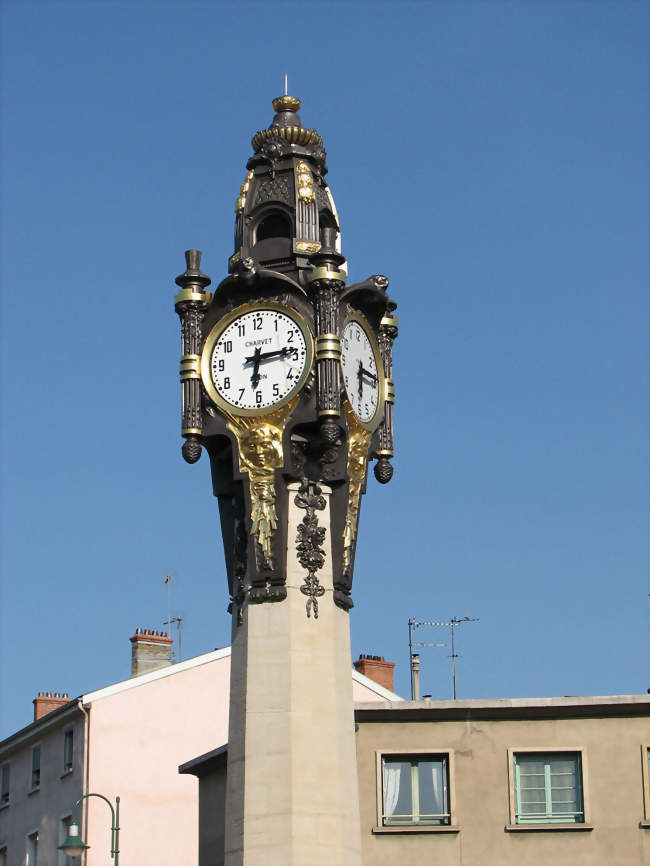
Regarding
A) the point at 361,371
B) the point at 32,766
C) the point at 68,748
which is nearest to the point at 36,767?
the point at 32,766

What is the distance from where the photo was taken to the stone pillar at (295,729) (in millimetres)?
35812

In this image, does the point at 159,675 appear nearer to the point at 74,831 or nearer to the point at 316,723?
the point at 74,831

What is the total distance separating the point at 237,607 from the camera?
124 ft

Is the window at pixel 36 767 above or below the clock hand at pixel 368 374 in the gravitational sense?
below

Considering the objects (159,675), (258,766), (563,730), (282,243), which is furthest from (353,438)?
(159,675)

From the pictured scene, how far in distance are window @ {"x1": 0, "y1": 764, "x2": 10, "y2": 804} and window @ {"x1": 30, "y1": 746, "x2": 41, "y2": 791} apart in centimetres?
318

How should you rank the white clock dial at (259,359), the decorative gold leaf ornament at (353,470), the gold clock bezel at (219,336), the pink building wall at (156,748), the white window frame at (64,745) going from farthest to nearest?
the white window frame at (64,745), the pink building wall at (156,748), the decorative gold leaf ornament at (353,470), the white clock dial at (259,359), the gold clock bezel at (219,336)

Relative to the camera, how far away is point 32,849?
66438 mm

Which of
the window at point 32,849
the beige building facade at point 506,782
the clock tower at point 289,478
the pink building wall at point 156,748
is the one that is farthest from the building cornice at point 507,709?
the window at point 32,849

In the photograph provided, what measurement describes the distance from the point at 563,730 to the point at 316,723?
9.82 meters

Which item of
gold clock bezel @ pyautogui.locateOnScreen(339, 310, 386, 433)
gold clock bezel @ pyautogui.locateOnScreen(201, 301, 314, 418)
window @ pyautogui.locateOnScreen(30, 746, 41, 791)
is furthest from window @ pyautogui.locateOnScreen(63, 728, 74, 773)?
gold clock bezel @ pyautogui.locateOnScreen(201, 301, 314, 418)

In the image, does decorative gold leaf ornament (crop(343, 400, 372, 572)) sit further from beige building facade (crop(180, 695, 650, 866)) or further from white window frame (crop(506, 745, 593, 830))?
white window frame (crop(506, 745, 593, 830))

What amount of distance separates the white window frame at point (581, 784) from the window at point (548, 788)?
0.05 m

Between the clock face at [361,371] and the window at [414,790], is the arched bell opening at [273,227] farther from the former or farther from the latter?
the window at [414,790]
